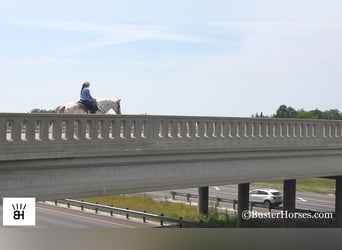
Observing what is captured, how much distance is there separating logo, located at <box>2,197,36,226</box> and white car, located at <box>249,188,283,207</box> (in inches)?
637

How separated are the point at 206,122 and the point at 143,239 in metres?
8.18

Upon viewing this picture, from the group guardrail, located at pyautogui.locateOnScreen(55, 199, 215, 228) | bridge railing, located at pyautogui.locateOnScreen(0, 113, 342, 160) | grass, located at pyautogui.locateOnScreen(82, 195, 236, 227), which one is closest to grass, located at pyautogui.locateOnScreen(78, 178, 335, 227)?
grass, located at pyautogui.locateOnScreen(82, 195, 236, 227)

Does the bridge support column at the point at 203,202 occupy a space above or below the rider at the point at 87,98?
below

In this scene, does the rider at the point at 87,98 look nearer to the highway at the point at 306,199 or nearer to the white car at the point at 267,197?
the white car at the point at 267,197

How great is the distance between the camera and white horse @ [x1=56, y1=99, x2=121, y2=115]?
14.4m

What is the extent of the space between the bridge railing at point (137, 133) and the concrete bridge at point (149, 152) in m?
0.02

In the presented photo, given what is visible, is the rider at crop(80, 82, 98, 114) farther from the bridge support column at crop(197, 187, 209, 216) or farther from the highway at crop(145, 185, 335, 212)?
the highway at crop(145, 185, 335, 212)

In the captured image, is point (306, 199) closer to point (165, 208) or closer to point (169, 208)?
point (169, 208)

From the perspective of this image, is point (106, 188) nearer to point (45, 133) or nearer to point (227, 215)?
point (45, 133)

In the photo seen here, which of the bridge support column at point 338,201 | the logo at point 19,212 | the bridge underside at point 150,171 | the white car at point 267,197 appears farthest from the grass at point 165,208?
the logo at point 19,212

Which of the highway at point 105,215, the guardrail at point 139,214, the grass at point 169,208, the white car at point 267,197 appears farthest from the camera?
the white car at point 267,197

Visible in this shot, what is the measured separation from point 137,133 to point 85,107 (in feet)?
5.67

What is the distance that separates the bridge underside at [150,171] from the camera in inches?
449

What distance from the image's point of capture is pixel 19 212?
918 centimetres
